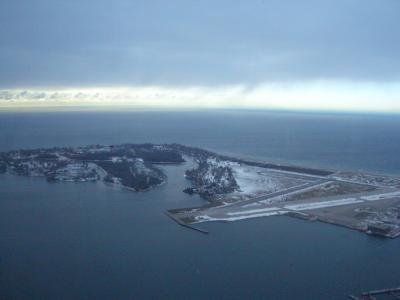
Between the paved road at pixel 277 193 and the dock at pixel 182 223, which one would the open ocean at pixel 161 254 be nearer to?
the dock at pixel 182 223

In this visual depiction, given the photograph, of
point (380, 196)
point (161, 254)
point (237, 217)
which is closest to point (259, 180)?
point (380, 196)

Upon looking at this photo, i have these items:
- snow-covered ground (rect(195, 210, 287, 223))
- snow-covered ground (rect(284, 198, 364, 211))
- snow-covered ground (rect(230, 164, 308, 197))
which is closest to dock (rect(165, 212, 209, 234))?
snow-covered ground (rect(195, 210, 287, 223))

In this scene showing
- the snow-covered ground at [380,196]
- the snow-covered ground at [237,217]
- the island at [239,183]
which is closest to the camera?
the snow-covered ground at [237,217]

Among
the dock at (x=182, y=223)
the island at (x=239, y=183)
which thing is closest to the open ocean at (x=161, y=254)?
the dock at (x=182, y=223)

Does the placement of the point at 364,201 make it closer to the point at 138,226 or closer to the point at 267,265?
the point at 267,265

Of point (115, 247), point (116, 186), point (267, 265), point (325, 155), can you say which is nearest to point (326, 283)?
point (267, 265)

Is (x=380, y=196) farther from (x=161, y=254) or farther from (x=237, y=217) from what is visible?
(x=161, y=254)

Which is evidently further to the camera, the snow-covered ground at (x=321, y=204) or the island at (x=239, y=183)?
the snow-covered ground at (x=321, y=204)

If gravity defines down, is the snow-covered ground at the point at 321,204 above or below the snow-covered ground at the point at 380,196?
below
